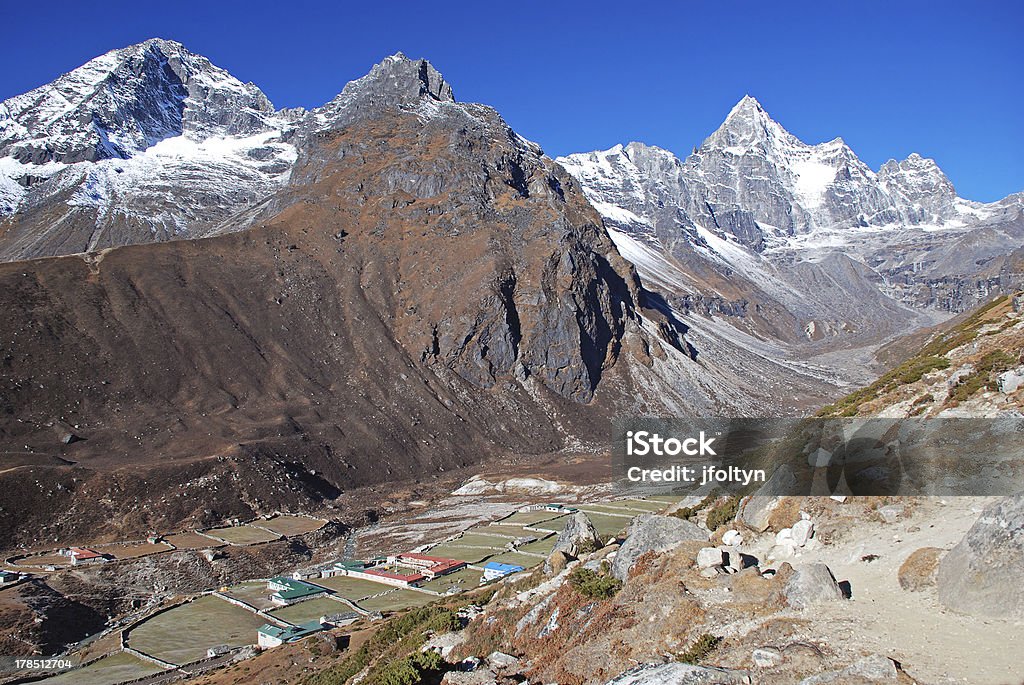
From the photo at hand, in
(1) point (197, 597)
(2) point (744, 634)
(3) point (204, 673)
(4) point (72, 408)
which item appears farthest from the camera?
(4) point (72, 408)

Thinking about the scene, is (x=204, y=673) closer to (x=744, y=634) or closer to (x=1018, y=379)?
(x=744, y=634)

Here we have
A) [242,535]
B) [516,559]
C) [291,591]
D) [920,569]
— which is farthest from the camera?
[242,535]

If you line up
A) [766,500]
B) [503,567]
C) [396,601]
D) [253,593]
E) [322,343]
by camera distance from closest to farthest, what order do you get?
[766,500] → [396,601] → [503,567] → [253,593] → [322,343]

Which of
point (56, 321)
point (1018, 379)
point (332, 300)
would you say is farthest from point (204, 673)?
point (332, 300)

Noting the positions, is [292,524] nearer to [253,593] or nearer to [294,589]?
[253,593]

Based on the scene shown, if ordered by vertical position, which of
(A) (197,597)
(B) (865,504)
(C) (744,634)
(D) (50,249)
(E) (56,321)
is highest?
(D) (50,249)

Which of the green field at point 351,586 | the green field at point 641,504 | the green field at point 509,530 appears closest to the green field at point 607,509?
the green field at point 641,504

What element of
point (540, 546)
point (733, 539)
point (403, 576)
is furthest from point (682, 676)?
point (540, 546)

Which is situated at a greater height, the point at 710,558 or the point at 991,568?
the point at 991,568
